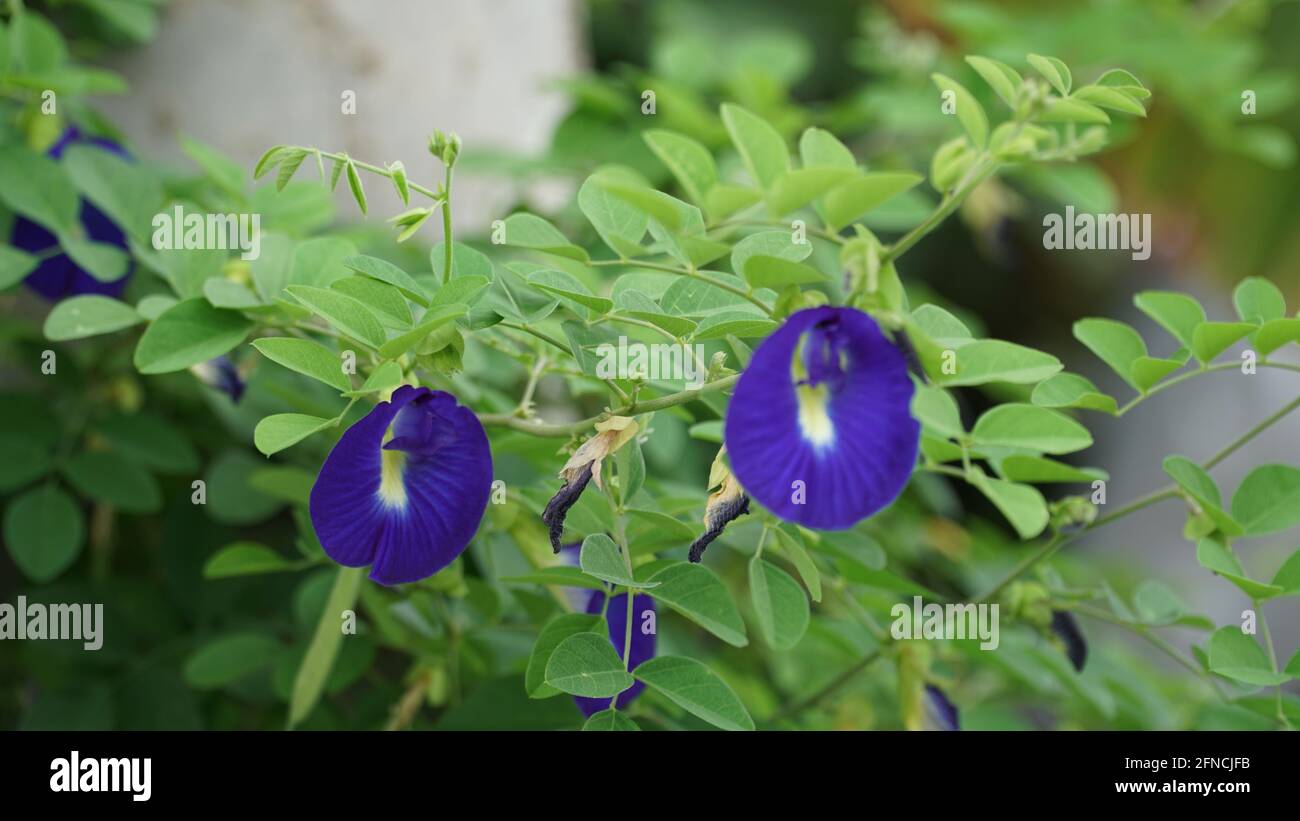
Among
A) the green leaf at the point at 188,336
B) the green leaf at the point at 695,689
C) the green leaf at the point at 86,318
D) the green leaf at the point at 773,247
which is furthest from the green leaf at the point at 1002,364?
the green leaf at the point at 86,318

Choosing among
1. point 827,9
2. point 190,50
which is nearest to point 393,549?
point 190,50

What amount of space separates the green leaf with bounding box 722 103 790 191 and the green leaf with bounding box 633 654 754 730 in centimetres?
27

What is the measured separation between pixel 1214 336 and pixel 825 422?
1.09 ft

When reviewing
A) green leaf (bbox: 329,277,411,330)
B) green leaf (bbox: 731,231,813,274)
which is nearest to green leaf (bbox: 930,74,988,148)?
green leaf (bbox: 731,231,813,274)

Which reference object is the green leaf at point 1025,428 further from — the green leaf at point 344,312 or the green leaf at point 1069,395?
the green leaf at point 344,312

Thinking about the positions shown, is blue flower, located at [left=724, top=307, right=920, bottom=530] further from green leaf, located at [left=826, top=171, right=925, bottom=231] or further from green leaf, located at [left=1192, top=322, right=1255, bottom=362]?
green leaf, located at [left=1192, top=322, right=1255, bottom=362]

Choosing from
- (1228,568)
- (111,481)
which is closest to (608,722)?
(1228,568)

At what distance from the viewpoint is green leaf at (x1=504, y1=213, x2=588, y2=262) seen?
2.24 ft

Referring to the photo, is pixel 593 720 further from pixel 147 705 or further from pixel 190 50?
pixel 190 50

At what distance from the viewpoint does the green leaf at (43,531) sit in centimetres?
101

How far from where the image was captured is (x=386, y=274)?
0.67 m

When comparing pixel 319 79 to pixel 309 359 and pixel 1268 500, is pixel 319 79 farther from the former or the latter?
pixel 1268 500

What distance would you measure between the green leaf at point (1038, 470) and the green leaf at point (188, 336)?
1.63 feet

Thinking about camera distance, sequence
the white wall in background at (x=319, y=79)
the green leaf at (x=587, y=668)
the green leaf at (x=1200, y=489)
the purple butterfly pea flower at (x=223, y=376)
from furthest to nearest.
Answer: the white wall in background at (x=319, y=79), the purple butterfly pea flower at (x=223, y=376), the green leaf at (x=1200, y=489), the green leaf at (x=587, y=668)
